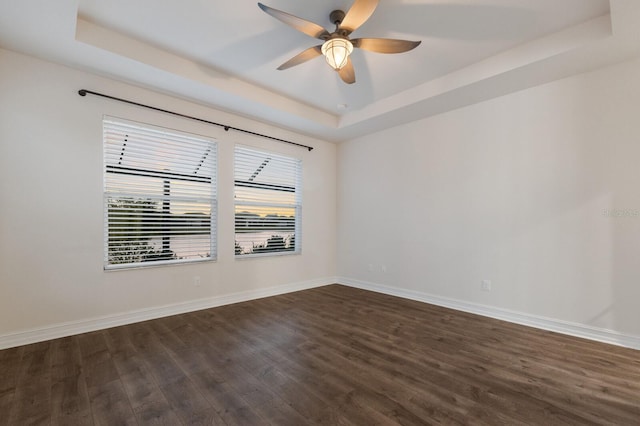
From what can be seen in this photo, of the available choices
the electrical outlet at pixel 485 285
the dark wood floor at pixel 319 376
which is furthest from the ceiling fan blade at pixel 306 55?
the electrical outlet at pixel 485 285

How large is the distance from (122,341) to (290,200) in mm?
3148

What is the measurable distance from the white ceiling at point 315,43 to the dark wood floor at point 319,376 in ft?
9.35

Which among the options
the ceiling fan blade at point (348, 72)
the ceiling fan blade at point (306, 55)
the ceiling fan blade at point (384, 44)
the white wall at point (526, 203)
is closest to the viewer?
the ceiling fan blade at point (384, 44)

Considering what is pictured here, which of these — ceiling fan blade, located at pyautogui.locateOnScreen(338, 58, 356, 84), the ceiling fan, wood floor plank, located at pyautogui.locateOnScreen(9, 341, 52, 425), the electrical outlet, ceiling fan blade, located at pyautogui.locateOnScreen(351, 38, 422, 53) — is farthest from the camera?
the electrical outlet

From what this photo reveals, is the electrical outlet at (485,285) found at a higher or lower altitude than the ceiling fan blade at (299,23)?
lower

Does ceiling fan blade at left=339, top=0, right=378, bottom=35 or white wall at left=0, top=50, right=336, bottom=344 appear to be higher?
ceiling fan blade at left=339, top=0, right=378, bottom=35

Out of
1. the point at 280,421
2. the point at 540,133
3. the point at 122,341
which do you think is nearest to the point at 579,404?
the point at 280,421

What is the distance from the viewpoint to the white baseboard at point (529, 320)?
2834 mm

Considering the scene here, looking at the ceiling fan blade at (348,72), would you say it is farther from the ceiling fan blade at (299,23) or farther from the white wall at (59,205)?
the white wall at (59,205)

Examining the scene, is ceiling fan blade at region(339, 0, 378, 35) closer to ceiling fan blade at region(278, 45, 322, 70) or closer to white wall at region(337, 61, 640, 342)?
ceiling fan blade at region(278, 45, 322, 70)

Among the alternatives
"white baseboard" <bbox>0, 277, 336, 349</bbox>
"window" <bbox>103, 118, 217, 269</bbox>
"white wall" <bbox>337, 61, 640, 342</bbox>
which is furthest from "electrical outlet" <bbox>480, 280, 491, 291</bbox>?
"window" <bbox>103, 118, 217, 269</bbox>

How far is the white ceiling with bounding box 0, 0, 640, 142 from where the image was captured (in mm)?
2414

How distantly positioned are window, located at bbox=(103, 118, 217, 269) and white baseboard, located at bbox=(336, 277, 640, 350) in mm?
3151

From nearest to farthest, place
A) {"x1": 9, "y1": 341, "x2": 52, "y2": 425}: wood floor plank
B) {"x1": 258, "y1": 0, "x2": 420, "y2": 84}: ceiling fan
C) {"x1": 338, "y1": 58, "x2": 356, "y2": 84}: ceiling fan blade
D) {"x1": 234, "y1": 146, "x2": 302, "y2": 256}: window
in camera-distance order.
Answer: {"x1": 9, "y1": 341, "x2": 52, "y2": 425}: wood floor plank < {"x1": 258, "y1": 0, "x2": 420, "y2": 84}: ceiling fan < {"x1": 338, "y1": 58, "x2": 356, "y2": 84}: ceiling fan blade < {"x1": 234, "y1": 146, "x2": 302, "y2": 256}: window
